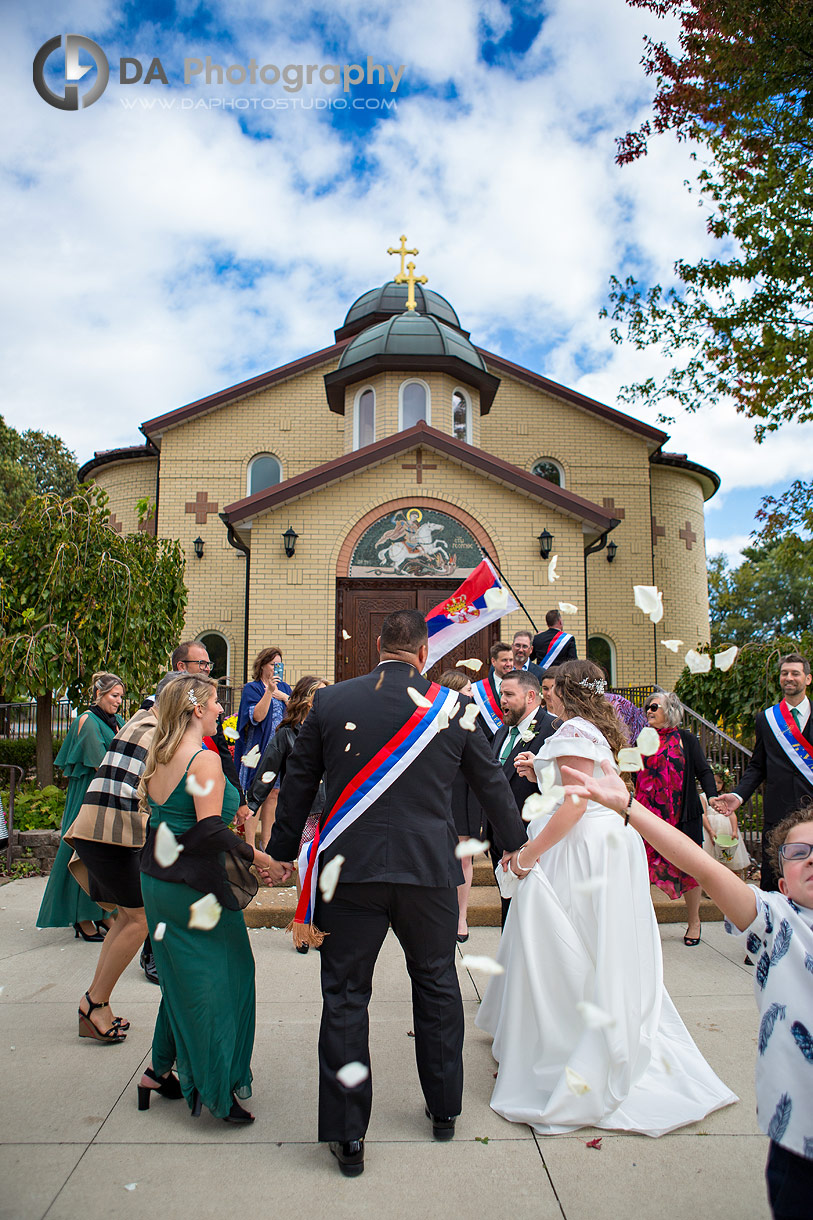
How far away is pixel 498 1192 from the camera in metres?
3.04

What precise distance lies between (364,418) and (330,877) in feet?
46.7

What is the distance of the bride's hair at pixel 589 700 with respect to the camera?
13.1ft

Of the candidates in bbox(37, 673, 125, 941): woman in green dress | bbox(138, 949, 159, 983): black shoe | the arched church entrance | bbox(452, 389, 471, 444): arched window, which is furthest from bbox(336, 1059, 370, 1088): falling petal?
bbox(452, 389, 471, 444): arched window

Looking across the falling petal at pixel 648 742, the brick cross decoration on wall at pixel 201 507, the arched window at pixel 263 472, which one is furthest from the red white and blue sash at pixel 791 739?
the brick cross decoration on wall at pixel 201 507

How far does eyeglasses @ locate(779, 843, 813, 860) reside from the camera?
217 centimetres

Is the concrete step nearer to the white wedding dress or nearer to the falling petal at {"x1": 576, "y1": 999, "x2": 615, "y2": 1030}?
the white wedding dress

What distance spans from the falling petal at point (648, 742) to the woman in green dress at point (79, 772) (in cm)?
376

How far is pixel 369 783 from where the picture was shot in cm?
339

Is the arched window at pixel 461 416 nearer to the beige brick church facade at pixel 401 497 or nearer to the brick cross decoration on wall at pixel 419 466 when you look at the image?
the beige brick church facade at pixel 401 497

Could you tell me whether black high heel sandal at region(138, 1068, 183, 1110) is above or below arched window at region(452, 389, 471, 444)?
below

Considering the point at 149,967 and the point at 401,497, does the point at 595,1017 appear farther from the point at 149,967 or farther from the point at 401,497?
the point at 401,497

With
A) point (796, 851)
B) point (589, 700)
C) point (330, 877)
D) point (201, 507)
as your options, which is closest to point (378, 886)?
point (330, 877)

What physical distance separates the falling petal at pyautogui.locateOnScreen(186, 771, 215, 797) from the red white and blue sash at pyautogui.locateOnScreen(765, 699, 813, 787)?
4.35 metres

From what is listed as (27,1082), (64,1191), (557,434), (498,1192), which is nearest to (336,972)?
(498,1192)
